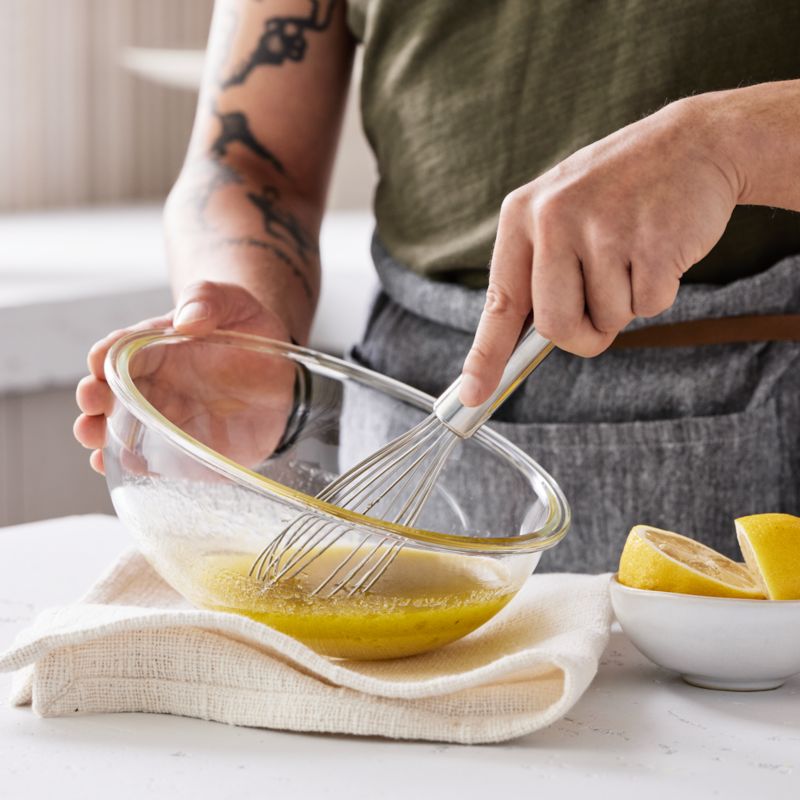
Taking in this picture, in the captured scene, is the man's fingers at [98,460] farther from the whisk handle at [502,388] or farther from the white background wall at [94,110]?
the white background wall at [94,110]

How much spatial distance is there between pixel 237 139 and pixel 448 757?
0.65 meters

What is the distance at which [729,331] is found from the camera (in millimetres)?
860

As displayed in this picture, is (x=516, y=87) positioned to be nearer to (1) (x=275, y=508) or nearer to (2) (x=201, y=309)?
(2) (x=201, y=309)

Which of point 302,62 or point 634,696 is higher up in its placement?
point 302,62

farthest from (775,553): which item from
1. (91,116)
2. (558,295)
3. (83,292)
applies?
(91,116)

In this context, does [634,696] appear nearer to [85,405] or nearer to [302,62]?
[85,405]

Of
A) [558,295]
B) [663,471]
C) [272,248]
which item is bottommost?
[663,471]

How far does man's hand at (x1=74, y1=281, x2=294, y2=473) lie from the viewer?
0.63 meters

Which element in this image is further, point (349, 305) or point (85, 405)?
point (349, 305)

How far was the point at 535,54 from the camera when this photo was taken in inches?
34.4

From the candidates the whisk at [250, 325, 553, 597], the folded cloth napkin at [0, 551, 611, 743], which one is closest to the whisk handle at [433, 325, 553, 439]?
the whisk at [250, 325, 553, 597]

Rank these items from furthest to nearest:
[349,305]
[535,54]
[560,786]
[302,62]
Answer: [349,305], [302,62], [535,54], [560,786]

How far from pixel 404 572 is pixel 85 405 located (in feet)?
0.62

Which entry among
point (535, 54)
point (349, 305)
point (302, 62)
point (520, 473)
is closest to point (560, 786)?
point (520, 473)
